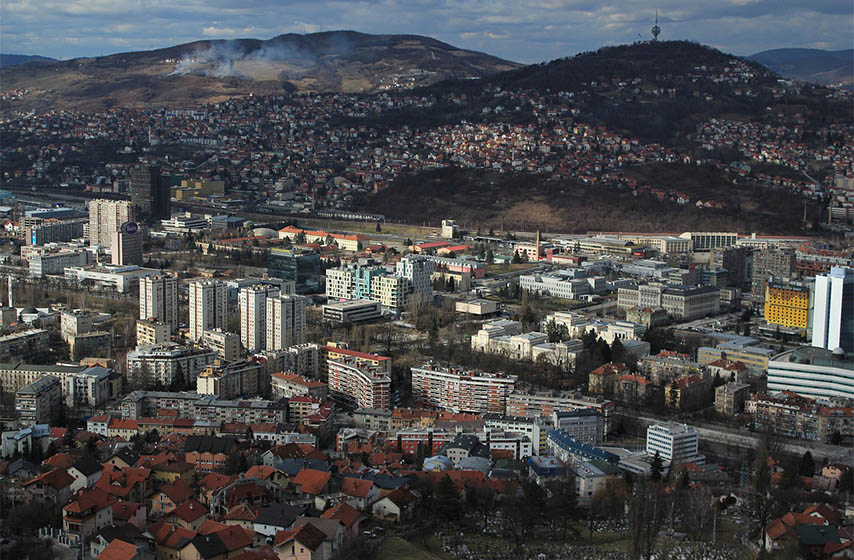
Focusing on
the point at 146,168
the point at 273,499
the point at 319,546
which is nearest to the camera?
the point at 319,546

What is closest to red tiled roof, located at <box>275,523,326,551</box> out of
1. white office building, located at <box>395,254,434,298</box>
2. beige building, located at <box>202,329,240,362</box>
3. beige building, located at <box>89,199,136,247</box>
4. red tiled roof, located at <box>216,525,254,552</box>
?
red tiled roof, located at <box>216,525,254,552</box>

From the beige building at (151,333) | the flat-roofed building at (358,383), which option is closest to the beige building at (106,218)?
the beige building at (151,333)

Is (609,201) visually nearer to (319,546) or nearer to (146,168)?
(146,168)

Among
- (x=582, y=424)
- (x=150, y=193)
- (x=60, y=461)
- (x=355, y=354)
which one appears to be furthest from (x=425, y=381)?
(x=150, y=193)

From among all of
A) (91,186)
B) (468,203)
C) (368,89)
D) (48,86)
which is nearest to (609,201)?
(468,203)

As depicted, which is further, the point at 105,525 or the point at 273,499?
the point at 273,499

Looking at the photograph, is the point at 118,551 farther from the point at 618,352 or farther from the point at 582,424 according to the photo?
the point at 618,352

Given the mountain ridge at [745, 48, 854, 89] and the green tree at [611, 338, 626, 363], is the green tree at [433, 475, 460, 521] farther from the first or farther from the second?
the mountain ridge at [745, 48, 854, 89]
